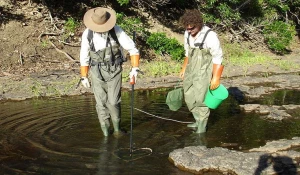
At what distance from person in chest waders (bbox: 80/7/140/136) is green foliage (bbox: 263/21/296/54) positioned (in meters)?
10.8

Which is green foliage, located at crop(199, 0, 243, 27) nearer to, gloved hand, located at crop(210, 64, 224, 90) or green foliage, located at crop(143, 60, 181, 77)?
green foliage, located at crop(143, 60, 181, 77)

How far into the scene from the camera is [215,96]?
5.55 meters

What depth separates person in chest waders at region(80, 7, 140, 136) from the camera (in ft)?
16.6

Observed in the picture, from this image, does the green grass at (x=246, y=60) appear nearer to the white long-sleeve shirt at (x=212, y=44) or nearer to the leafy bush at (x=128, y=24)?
the leafy bush at (x=128, y=24)

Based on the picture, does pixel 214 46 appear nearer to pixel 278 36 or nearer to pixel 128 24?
pixel 128 24

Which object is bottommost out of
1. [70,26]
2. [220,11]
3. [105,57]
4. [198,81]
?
[198,81]

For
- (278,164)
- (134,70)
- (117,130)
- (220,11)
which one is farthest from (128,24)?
(278,164)

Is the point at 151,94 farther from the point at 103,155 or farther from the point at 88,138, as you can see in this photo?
the point at 103,155

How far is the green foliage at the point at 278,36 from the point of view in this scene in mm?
15070

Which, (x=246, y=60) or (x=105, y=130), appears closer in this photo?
(x=105, y=130)

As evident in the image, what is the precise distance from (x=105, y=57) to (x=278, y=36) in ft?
37.8

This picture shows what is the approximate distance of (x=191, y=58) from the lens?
18.5 ft

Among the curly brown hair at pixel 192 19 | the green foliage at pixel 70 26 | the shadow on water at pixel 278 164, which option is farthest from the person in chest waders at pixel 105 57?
the green foliage at pixel 70 26

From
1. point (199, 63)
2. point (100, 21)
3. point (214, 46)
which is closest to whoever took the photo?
point (100, 21)
